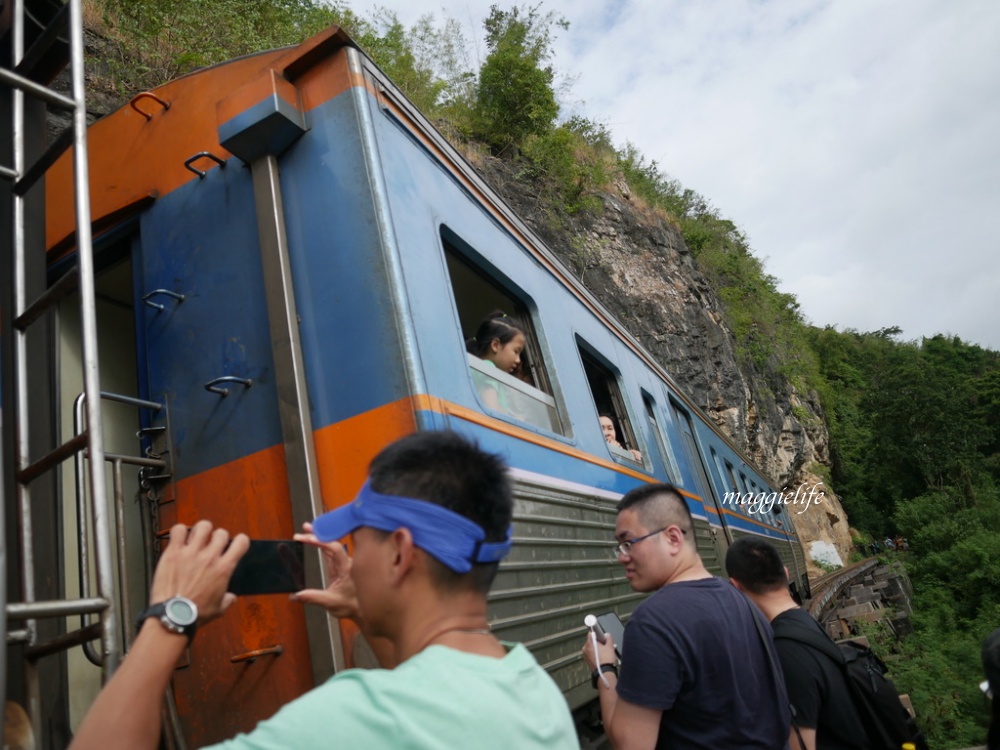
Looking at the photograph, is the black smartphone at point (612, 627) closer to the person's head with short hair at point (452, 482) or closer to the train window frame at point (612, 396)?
the person's head with short hair at point (452, 482)

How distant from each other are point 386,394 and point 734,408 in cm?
2055

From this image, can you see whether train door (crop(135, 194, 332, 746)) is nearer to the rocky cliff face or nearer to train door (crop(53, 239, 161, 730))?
train door (crop(53, 239, 161, 730))

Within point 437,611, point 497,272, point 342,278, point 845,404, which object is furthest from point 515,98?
point 845,404

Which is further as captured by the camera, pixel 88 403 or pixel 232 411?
pixel 232 411

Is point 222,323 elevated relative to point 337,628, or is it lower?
elevated

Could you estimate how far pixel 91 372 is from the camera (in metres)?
1.70

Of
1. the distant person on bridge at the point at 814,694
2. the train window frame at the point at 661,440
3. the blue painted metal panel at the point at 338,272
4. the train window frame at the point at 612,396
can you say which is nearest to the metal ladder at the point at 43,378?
the blue painted metal panel at the point at 338,272

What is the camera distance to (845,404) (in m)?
44.7

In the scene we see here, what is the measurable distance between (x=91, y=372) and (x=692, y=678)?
70.8 inches

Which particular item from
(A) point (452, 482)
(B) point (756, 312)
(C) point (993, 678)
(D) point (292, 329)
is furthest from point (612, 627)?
(B) point (756, 312)

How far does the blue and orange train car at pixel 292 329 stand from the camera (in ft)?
7.61

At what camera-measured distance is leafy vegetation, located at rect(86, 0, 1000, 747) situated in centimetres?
820

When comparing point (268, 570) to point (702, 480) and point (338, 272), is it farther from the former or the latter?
point (702, 480)

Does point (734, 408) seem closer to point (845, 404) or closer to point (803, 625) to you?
point (803, 625)
